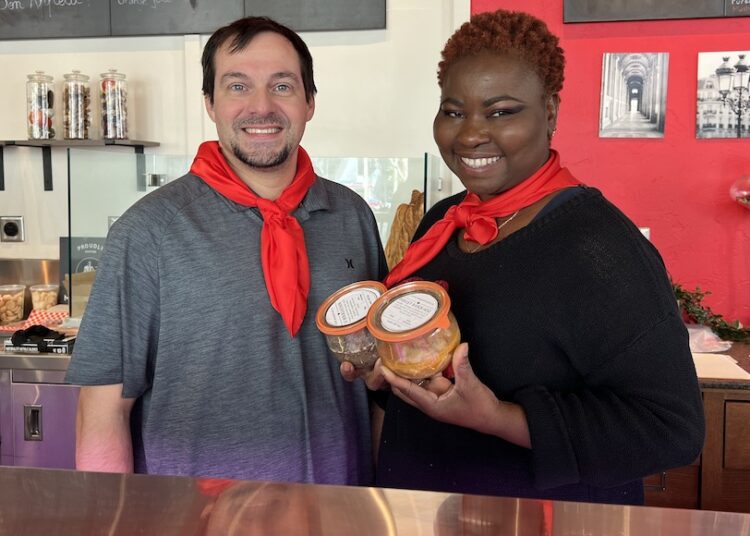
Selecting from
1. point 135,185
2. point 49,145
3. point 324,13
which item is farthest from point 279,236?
point 49,145

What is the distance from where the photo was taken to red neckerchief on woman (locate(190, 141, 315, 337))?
1.34m

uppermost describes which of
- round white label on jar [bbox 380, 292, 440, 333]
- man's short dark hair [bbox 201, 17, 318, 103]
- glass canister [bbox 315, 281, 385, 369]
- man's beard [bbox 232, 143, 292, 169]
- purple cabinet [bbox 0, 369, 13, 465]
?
man's short dark hair [bbox 201, 17, 318, 103]

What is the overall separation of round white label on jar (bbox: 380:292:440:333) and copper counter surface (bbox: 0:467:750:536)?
31 centimetres

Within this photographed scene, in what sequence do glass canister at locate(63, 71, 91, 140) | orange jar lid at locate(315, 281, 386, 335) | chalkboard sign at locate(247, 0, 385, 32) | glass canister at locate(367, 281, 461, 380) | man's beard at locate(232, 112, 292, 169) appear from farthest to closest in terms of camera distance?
glass canister at locate(63, 71, 91, 140) → chalkboard sign at locate(247, 0, 385, 32) → man's beard at locate(232, 112, 292, 169) → orange jar lid at locate(315, 281, 386, 335) → glass canister at locate(367, 281, 461, 380)

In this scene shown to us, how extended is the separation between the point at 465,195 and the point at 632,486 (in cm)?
60

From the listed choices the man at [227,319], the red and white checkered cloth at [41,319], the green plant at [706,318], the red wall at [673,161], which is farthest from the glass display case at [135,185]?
the man at [227,319]

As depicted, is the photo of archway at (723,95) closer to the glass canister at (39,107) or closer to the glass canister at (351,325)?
the glass canister at (351,325)

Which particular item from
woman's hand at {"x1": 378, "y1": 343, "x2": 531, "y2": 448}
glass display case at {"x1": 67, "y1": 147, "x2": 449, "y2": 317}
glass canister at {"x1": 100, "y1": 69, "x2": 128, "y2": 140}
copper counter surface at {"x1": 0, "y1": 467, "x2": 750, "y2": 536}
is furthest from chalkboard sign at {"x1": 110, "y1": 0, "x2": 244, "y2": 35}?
copper counter surface at {"x1": 0, "y1": 467, "x2": 750, "y2": 536}

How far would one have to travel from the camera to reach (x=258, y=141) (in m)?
1.40

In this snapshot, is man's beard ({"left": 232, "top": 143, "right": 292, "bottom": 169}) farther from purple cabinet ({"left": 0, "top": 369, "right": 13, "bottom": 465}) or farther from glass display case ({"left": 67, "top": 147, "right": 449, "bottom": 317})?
purple cabinet ({"left": 0, "top": 369, "right": 13, "bottom": 465})

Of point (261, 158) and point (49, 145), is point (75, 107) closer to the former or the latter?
point (49, 145)

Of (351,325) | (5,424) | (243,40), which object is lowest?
(5,424)

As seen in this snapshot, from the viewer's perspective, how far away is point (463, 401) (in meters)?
0.97

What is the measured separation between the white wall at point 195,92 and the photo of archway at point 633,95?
65 centimetres
